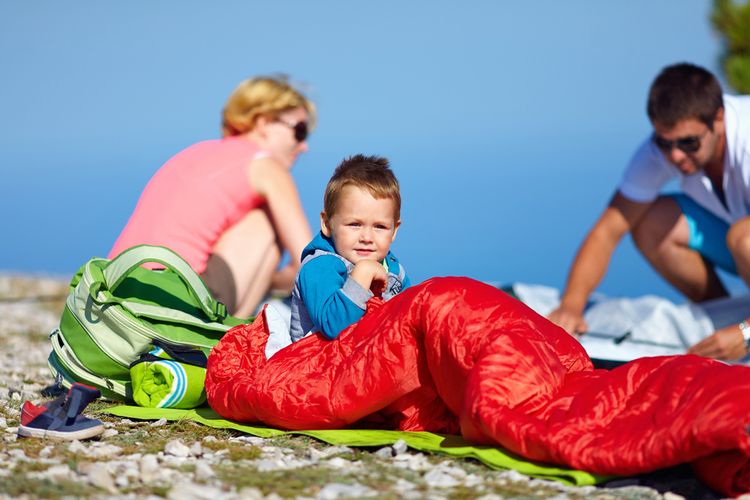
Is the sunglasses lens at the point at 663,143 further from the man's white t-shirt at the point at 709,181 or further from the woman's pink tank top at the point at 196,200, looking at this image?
the woman's pink tank top at the point at 196,200

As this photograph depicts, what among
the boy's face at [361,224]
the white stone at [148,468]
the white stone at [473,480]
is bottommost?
the white stone at [473,480]

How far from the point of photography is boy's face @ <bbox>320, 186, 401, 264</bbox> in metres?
3.70

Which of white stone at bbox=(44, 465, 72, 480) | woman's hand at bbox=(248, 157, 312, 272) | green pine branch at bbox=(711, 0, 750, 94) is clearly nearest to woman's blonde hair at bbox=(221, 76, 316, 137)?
woman's hand at bbox=(248, 157, 312, 272)

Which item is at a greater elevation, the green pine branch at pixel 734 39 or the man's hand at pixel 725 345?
the green pine branch at pixel 734 39

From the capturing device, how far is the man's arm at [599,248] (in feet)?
20.8

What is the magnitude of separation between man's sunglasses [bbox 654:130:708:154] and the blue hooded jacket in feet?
8.60

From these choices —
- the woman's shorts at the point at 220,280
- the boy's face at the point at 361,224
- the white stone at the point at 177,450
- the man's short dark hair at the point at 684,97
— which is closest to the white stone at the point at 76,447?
the white stone at the point at 177,450

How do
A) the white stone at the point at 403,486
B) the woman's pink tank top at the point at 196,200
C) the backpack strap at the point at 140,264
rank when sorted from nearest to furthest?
the white stone at the point at 403,486 < the backpack strap at the point at 140,264 < the woman's pink tank top at the point at 196,200

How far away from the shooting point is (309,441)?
3.45 m

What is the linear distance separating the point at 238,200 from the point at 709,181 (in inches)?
118

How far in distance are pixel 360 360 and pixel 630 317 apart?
3.49 metres

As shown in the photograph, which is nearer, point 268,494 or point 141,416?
point 268,494

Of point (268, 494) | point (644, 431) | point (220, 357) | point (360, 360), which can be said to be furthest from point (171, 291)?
point (644, 431)

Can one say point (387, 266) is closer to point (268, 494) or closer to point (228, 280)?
point (268, 494)
